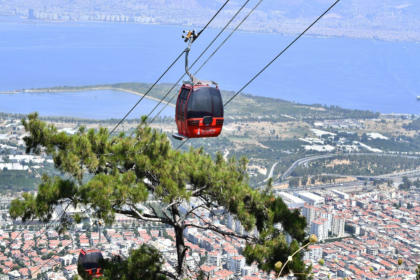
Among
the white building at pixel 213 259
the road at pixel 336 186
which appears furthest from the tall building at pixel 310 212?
the white building at pixel 213 259

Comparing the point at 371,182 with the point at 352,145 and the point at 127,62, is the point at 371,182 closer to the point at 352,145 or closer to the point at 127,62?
the point at 352,145

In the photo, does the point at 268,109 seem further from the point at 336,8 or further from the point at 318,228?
the point at 336,8

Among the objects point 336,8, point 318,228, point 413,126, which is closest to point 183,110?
point 318,228

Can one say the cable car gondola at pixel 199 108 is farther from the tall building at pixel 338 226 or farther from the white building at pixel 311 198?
the white building at pixel 311 198

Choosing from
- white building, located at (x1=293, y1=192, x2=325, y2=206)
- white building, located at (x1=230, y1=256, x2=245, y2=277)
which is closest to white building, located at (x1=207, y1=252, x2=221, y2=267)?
white building, located at (x1=230, y1=256, x2=245, y2=277)

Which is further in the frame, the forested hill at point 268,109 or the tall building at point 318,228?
the forested hill at point 268,109

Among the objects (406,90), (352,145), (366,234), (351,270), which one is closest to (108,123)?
(352,145)

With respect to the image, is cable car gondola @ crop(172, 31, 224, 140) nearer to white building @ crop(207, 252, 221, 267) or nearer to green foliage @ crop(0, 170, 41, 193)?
white building @ crop(207, 252, 221, 267)
